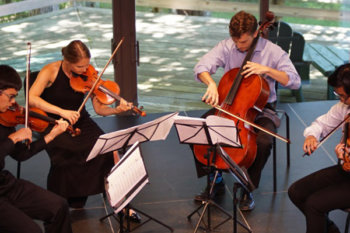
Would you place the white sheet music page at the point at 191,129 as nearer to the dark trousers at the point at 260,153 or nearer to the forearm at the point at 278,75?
the dark trousers at the point at 260,153

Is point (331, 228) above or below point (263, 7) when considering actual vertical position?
below

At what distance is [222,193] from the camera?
4270mm

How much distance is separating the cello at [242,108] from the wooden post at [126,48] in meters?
1.73

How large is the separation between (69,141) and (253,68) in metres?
1.23

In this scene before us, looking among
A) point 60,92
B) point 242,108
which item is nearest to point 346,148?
point 242,108

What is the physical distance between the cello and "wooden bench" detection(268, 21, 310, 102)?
1872 mm

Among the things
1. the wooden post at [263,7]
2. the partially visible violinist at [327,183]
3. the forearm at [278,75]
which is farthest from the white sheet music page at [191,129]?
the wooden post at [263,7]

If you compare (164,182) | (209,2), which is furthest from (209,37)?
(164,182)

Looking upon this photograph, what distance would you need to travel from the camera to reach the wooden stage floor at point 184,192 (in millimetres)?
3891

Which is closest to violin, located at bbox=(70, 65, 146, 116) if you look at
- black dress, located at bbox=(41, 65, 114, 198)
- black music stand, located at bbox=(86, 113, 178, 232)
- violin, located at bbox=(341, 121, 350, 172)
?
black dress, located at bbox=(41, 65, 114, 198)

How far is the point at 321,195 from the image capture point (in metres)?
3.40

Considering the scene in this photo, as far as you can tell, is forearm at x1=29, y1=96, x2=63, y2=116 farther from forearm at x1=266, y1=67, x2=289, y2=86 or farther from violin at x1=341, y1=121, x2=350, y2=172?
violin at x1=341, y1=121, x2=350, y2=172

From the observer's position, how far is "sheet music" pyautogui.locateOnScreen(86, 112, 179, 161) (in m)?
3.38

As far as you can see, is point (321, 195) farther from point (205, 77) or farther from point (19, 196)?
point (19, 196)
